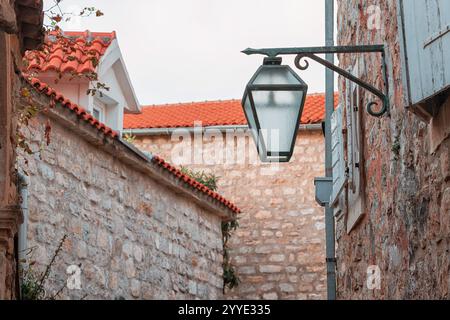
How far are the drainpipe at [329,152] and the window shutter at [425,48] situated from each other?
4.48 m

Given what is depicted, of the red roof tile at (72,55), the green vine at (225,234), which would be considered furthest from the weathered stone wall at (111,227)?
the green vine at (225,234)

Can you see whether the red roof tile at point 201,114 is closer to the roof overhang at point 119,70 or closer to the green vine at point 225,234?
the green vine at point 225,234

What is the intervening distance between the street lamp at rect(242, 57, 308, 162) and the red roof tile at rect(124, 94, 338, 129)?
12315mm

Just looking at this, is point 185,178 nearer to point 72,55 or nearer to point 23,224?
point 72,55

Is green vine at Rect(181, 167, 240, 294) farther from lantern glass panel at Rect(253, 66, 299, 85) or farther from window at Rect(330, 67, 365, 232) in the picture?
lantern glass panel at Rect(253, 66, 299, 85)

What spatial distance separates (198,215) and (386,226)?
25.9 feet

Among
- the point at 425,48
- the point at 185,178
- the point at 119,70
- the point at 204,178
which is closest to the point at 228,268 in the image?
the point at 204,178

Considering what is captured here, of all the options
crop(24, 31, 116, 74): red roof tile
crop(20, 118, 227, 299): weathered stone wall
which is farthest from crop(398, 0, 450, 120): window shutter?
crop(24, 31, 116, 74): red roof tile

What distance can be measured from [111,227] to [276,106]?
5.82 metres

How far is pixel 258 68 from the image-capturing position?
17.6ft

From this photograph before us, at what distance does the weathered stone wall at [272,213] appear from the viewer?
17.4 metres

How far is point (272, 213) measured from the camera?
17.8 metres

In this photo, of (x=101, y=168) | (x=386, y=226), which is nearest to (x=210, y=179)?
(x=101, y=168)

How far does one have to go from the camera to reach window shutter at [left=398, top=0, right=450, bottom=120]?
459cm
